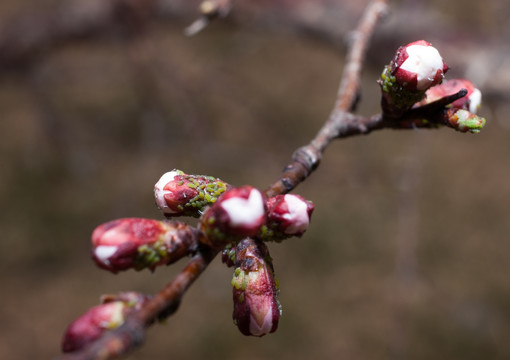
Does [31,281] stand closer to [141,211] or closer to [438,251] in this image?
[141,211]

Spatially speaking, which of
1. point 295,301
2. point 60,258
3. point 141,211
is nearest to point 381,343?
point 295,301

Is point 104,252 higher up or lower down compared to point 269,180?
lower down

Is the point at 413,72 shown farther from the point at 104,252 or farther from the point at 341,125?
the point at 104,252

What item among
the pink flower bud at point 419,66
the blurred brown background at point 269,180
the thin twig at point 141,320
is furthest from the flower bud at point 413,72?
the blurred brown background at point 269,180

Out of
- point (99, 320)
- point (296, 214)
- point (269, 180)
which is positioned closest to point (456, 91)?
point (296, 214)

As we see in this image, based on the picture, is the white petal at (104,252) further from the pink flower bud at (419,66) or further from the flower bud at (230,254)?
the pink flower bud at (419,66)

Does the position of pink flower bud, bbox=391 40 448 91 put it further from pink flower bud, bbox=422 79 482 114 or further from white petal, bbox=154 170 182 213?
white petal, bbox=154 170 182 213
